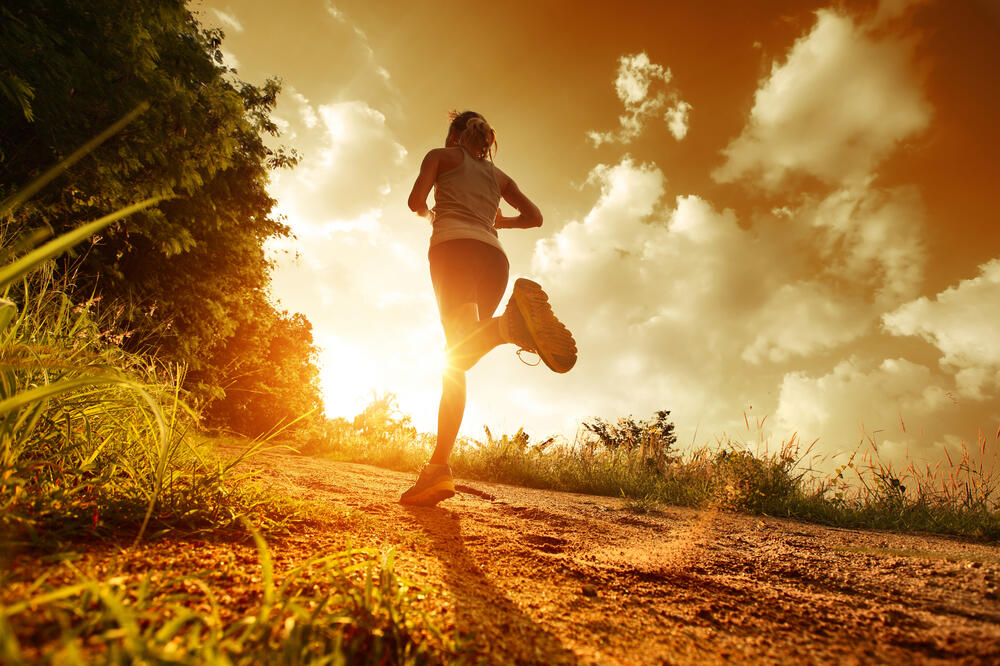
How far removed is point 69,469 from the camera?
Answer: 3.95 ft

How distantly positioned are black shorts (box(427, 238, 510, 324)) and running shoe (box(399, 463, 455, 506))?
83 centimetres

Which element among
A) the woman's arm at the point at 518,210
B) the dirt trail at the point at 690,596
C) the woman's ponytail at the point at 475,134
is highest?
the woman's ponytail at the point at 475,134

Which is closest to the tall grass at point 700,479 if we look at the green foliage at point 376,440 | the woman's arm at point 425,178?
the green foliage at point 376,440

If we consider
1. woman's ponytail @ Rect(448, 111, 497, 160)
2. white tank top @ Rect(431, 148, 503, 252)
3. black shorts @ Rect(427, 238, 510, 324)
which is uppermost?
woman's ponytail @ Rect(448, 111, 497, 160)

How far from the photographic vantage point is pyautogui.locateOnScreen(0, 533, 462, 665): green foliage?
49 cm

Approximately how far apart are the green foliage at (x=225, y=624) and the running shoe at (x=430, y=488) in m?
1.31

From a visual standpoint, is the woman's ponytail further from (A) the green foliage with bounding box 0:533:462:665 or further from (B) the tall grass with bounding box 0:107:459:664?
(A) the green foliage with bounding box 0:533:462:665

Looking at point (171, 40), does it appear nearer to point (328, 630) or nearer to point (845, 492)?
point (328, 630)

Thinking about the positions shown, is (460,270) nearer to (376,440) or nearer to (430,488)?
(430,488)

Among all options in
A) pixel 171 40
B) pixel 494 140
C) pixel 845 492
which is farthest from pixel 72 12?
pixel 845 492

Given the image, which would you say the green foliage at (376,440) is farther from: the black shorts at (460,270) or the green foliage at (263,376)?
the black shorts at (460,270)

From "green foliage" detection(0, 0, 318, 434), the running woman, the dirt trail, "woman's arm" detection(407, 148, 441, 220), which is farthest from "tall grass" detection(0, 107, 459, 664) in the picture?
"green foliage" detection(0, 0, 318, 434)

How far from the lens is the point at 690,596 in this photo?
1083mm

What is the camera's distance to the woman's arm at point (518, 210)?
3.15 metres
